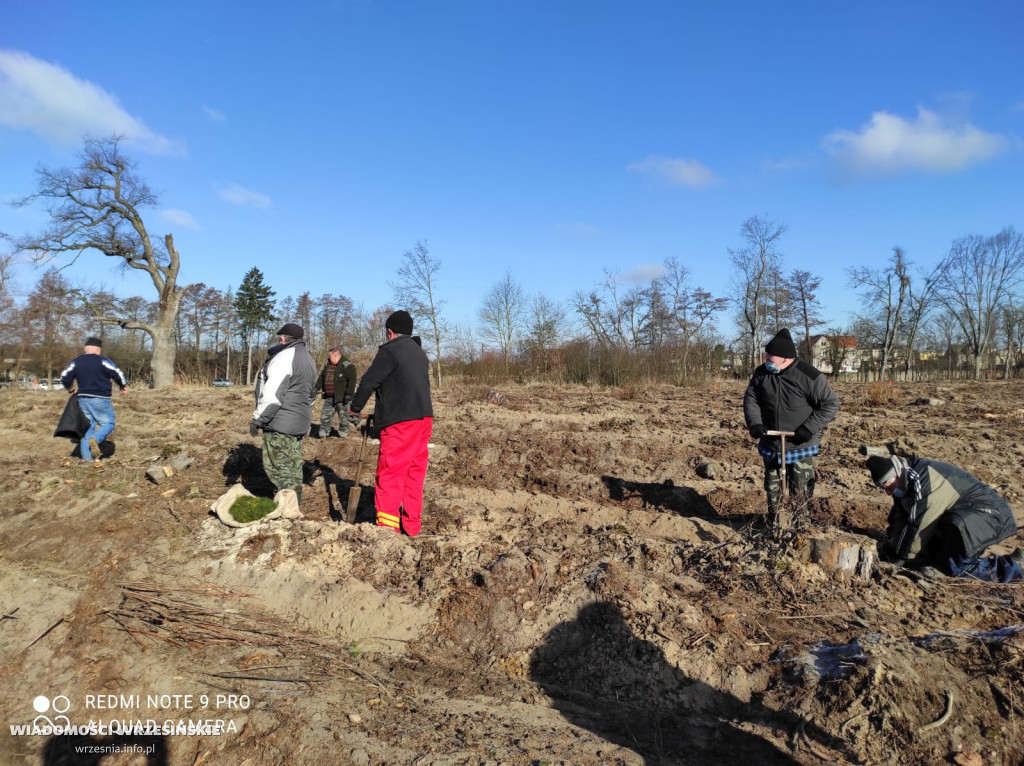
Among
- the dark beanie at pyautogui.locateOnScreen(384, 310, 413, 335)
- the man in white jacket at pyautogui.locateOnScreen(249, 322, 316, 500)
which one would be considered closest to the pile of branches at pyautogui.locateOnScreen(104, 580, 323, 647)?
the man in white jacket at pyautogui.locateOnScreen(249, 322, 316, 500)

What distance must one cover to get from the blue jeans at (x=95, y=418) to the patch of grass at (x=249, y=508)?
3.88m

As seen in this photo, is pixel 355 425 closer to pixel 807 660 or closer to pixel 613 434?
pixel 613 434

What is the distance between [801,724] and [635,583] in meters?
1.28

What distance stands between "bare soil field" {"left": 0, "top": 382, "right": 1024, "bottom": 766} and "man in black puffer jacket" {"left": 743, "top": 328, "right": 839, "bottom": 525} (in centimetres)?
94

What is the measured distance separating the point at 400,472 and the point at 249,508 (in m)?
1.53

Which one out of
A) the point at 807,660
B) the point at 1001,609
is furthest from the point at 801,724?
the point at 1001,609

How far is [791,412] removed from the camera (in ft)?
18.1

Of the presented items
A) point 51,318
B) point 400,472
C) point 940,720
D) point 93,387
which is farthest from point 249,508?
point 51,318

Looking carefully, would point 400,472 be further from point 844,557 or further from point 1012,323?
point 1012,323

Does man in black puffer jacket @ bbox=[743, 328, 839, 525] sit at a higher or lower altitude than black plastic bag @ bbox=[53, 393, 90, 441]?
higher

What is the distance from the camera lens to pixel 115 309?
87.8ft

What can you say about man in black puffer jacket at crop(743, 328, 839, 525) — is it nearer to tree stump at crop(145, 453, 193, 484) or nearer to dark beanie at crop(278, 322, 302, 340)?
dark beanie at crop(278, 322, 302, 340)

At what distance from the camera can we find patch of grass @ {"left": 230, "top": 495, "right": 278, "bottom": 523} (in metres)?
5.51

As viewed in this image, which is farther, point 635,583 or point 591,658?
point 635,583
